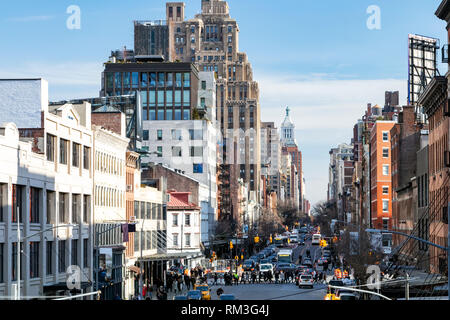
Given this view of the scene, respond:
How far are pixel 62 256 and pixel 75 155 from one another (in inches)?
370

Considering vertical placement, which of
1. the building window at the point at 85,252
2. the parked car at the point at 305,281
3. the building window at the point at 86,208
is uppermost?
the building window at the point at 86,208

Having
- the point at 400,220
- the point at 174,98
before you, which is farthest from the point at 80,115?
the point at 174,98

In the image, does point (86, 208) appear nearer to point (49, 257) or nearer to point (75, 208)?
point (75, 208)

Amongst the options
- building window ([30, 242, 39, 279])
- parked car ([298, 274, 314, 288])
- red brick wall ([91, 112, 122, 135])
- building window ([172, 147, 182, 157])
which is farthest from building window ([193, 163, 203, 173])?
building window ([30, 242, 39, 279])

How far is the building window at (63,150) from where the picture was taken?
67.3m

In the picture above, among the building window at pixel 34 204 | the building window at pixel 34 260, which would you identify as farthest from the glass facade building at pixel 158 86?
the building window at pixel 34 260

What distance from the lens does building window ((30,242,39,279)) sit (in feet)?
191

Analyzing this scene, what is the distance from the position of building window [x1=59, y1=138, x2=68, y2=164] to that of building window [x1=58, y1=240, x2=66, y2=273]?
20.4 feet

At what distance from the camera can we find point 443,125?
6644 cm

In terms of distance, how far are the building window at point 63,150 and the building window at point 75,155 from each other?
8.74 feet

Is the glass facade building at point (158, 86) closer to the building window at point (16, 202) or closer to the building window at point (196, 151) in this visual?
the building window at point (196, 151)
